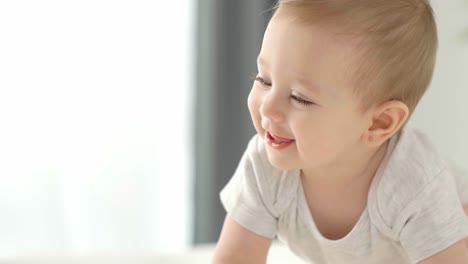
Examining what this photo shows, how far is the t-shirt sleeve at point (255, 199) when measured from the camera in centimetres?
116

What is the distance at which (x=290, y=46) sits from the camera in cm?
96

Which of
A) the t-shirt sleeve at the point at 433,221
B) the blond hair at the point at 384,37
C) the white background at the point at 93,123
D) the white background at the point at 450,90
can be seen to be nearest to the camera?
the blond hair at the point at 384,37

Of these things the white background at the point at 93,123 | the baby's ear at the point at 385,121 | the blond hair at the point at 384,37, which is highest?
the blond hair at the point at 384,37

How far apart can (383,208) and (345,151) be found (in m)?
0.10

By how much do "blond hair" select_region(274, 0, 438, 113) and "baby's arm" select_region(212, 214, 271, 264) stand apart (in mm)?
289

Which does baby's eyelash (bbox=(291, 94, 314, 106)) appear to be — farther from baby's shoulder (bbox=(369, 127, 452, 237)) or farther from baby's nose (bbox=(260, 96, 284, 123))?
baby's shoulder (bbox=(369, 127, 452, 237))

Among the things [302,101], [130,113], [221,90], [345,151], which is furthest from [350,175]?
[130,113]

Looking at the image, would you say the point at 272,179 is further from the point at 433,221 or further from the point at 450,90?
the point at 450,90

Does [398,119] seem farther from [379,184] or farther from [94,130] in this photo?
[94,130]

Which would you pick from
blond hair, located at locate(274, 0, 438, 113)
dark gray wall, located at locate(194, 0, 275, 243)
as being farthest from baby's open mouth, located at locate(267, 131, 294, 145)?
dark gray wall, located at locate(194, 0, 275, 243)

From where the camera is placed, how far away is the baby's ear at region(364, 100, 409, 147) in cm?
102

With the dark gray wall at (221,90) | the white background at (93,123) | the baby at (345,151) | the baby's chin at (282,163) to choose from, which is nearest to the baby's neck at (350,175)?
the baby at (345,151)

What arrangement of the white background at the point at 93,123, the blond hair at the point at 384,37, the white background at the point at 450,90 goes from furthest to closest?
1. the white background at the point at 450,90
2. the white background at the point at 93,123
3. the blond hair at the point at 384,37

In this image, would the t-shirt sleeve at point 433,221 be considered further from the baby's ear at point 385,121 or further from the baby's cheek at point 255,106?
the baby's cheek at point 255,106
